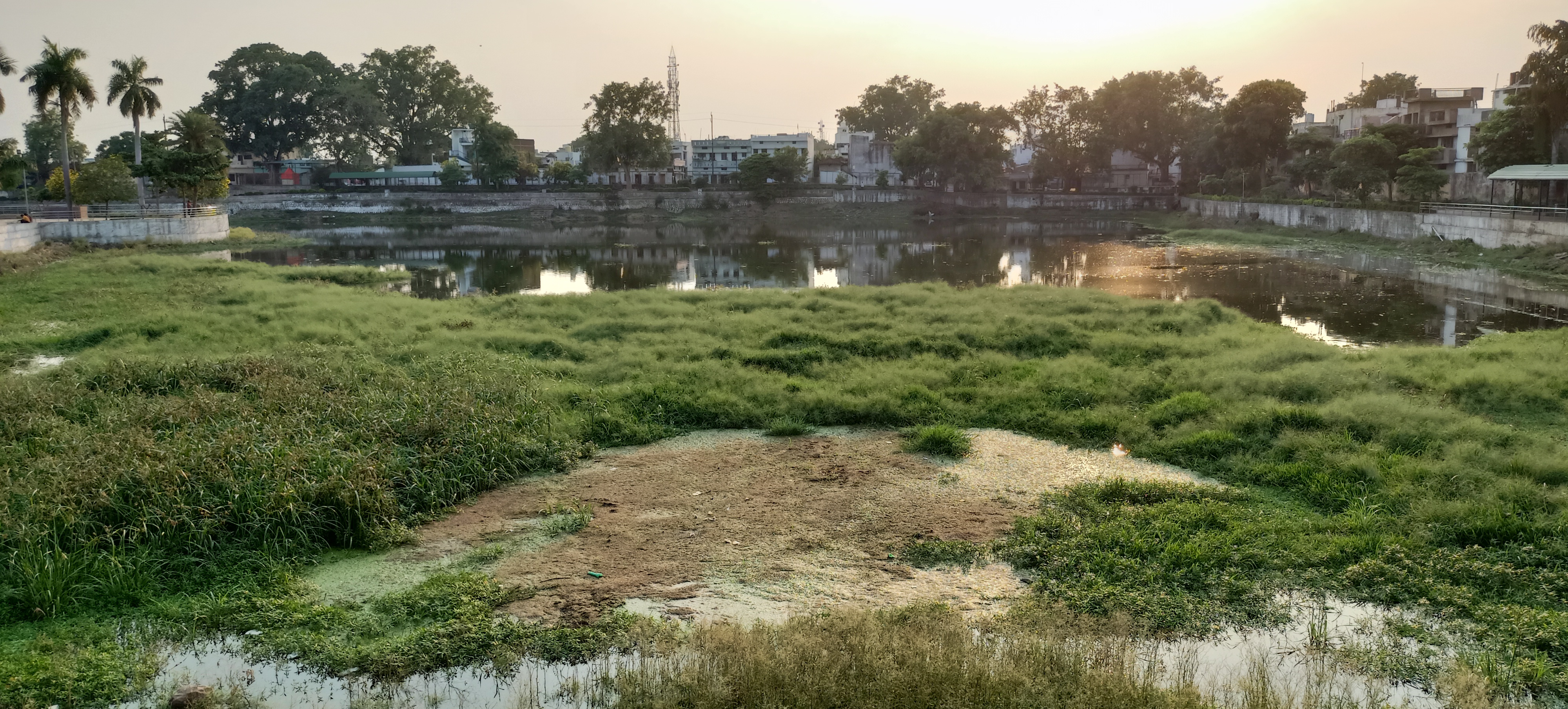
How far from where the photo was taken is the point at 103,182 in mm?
39812

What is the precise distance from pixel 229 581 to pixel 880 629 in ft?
13.6

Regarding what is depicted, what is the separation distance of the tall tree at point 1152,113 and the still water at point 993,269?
12428 millimetres

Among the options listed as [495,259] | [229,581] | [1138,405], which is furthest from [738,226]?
[229,581]

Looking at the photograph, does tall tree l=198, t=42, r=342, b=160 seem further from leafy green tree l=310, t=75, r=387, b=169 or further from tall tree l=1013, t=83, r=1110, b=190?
tall tree l=1013, t=83, r=1110, b=190

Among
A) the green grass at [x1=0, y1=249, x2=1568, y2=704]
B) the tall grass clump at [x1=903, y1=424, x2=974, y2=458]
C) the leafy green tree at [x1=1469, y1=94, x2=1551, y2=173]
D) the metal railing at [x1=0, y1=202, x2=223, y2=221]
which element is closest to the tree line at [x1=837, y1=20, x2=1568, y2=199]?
the leafy green tree at [x1=1469, y1=94, x2=1551, y2=173]

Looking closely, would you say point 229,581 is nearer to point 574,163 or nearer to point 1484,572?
point 1484,572

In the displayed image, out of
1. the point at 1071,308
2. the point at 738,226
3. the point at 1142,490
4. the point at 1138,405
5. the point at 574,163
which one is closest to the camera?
the point at 1142,490

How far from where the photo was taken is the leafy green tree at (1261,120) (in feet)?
160

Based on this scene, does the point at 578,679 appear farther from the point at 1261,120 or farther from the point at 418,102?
the point at 418,102

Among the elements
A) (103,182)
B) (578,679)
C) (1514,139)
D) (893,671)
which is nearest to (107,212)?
(103,182)

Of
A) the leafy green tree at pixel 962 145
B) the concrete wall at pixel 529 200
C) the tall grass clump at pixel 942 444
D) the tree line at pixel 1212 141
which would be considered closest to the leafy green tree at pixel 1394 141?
the tree line at pixel 1212 141

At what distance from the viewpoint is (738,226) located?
5603 cm

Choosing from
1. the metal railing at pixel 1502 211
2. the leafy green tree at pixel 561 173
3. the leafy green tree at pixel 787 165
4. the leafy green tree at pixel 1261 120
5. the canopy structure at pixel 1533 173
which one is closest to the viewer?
the metal railing at pixel 1502 211

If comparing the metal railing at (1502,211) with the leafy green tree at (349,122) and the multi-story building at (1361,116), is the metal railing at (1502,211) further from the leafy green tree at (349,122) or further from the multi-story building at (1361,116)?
the leafy green tree at (349,122)
